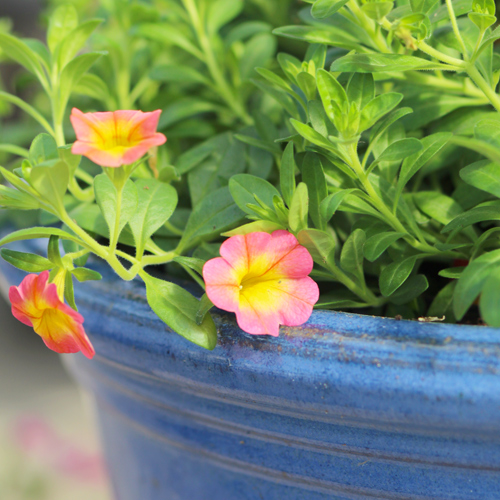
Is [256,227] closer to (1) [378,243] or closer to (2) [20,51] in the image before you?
(1) [378,243]

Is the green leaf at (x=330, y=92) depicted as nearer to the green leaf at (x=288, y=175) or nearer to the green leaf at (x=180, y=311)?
the green leaf at (x=288, y=175)

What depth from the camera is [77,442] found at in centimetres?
147

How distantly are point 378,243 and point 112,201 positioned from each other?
0.72 ft

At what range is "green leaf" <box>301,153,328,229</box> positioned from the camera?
1.47 ft

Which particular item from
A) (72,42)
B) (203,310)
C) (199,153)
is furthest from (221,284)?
(72,42)

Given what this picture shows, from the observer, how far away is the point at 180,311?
1.37 ft

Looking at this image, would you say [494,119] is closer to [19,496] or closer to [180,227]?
[180,227]

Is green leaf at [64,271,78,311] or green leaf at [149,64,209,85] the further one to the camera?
green leaf at [149,64,209,85]

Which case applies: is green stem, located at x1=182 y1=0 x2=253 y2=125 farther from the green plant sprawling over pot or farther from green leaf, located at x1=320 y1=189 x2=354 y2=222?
green leaf, located at x1=320 y1=189 x2=354 y2=222

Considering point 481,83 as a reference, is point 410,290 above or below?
below

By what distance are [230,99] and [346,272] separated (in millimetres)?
324

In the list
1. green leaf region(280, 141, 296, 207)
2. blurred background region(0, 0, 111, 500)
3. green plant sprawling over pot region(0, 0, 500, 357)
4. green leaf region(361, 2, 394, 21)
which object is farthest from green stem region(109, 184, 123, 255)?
blurred background region(0, 0, 111, 500)

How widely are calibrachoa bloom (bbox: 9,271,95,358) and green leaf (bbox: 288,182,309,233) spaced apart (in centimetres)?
17

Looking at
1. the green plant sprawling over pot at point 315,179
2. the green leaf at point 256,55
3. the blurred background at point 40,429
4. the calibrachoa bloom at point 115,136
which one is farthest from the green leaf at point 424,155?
the blurred background at point 40,429
